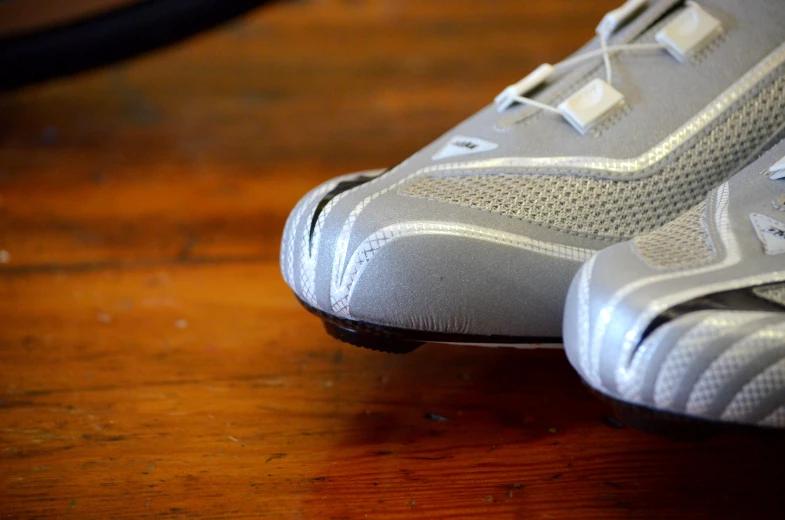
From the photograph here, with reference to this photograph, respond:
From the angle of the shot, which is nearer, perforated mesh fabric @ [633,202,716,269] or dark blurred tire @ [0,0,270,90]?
perforated mesh fabric @ [633,202,716,269]

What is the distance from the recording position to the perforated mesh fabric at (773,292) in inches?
12.3

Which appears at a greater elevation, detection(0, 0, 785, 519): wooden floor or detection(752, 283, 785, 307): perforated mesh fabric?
detection(752, 283, 785, 307): perforated mesh fabric

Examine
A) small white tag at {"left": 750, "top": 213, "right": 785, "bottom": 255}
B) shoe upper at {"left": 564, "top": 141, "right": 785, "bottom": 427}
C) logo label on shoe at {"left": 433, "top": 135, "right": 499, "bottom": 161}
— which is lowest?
shoe upper at {"left": 564, "top": 141, "right": 785, "bottom": 427}

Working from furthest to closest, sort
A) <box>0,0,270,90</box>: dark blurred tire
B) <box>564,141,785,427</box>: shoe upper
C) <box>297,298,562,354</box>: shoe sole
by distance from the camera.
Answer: <box>0,0,270,90</box>: dark blurred tire
<box>297,298,562,354</box>: shoe sole
<box>564,141,785,427</box>: shoe upper

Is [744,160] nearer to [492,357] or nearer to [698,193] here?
[698,193]

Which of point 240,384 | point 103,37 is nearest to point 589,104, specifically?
point 240,384

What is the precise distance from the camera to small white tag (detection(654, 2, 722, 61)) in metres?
0.44

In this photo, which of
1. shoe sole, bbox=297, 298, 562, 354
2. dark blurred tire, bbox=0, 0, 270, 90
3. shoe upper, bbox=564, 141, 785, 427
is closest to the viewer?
shoe upper, bbox=564, 141, 785, 427

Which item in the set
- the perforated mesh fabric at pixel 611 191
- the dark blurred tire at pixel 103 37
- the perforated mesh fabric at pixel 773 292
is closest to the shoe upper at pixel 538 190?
the perforated mesh fabric at pixel 611 191

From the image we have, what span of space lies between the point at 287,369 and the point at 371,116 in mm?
546

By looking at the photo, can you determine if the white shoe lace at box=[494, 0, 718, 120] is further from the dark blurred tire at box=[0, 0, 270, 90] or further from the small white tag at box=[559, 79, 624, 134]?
the dark blurred tire at box=[0, 0, 270, 90]

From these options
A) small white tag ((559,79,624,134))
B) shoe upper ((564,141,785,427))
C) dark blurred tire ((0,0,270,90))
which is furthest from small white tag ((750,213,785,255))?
dark blurred tire ((0,0,270,90))

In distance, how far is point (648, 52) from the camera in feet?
1.50

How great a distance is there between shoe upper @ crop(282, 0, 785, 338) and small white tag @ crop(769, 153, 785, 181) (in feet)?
0.14
